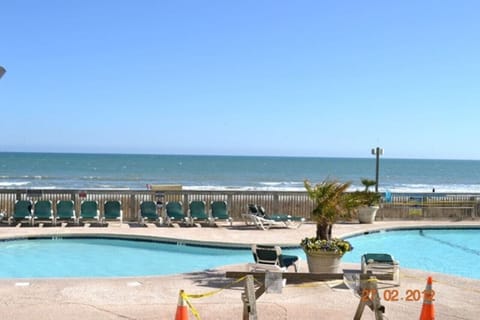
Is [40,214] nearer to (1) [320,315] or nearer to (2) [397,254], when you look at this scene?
(2) [397,254]

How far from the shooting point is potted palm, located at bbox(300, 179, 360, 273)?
9.34 metres

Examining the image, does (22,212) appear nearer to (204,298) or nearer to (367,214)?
(204,298)

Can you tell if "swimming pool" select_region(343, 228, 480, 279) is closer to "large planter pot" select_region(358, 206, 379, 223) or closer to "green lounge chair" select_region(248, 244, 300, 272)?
"large planter pot" select_region(358, 206, 379, 223)

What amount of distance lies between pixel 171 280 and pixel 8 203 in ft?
28.6

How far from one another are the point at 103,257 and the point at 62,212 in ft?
12.4

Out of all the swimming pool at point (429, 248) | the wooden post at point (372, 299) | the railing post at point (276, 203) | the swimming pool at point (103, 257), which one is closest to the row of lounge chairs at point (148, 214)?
the railing post at point (276, 203)

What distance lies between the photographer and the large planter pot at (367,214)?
1712 centimetres

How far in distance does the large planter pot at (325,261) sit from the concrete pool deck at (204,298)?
0.24 metres

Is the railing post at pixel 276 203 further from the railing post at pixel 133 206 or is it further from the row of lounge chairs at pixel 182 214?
the railing post at pixel 133 206

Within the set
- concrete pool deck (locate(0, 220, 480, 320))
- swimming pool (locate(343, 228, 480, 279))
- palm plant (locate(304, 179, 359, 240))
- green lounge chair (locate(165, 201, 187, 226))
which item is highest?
palm plant (locate(304, 179, 359, 240))

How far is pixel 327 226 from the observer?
9.73 metres

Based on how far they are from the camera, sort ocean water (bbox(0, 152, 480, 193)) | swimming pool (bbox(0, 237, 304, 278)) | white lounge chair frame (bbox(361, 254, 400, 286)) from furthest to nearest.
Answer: ocean water (bbox(0, 152, 480, 193)), swimming pool (bbox(0, 237, 304, 278)), white lounge chair frame (bbox(361, 254, 400, 286))

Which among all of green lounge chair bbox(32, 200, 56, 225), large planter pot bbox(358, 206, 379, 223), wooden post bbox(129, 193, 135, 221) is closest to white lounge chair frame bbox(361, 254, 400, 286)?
large planter pot bbox(358, 206, 379, 223)

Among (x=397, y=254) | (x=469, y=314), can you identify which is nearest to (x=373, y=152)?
(x=397, y=254)
